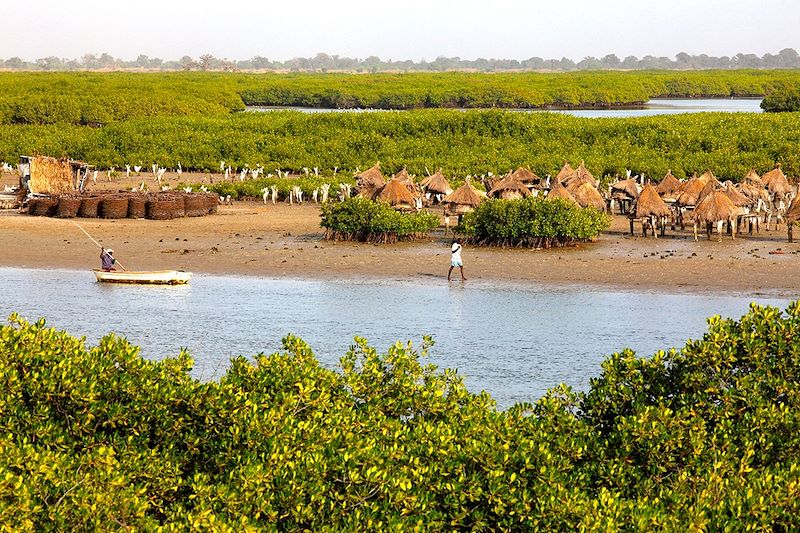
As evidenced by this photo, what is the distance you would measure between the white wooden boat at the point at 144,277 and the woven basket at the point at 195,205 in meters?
11.2

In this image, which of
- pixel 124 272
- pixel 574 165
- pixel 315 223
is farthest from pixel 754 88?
pixel 124 272

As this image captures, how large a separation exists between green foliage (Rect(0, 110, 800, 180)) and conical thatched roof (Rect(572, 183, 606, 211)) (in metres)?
11.0

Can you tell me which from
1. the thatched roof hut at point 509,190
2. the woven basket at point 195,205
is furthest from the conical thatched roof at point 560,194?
the woven basket at point 195,205

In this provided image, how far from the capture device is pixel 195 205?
4191 centimetres

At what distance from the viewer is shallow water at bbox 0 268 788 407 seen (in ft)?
75.9

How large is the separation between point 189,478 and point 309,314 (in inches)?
635

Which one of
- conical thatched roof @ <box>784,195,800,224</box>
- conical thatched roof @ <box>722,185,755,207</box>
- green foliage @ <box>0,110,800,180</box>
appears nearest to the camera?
conical thatched roof @ <box>784,195,800,224</box>

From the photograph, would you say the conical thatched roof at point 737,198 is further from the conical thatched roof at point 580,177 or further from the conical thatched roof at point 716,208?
the conical thatched roof at point 580,177

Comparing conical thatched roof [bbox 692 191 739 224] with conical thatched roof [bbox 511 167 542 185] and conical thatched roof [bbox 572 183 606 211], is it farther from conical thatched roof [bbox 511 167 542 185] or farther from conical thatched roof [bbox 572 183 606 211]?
conical thatched roof [bbox 511 167 542 185]

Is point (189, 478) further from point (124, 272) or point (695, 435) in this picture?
point (124, 272)

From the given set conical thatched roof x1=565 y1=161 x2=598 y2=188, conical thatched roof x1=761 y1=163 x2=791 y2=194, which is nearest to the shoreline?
conical thatched roof x1=565 y1=161 x2=598 y2=188

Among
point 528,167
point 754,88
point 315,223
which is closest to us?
point 315,223

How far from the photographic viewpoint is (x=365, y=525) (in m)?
10.2

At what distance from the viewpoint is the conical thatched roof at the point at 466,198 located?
39.0 meters
